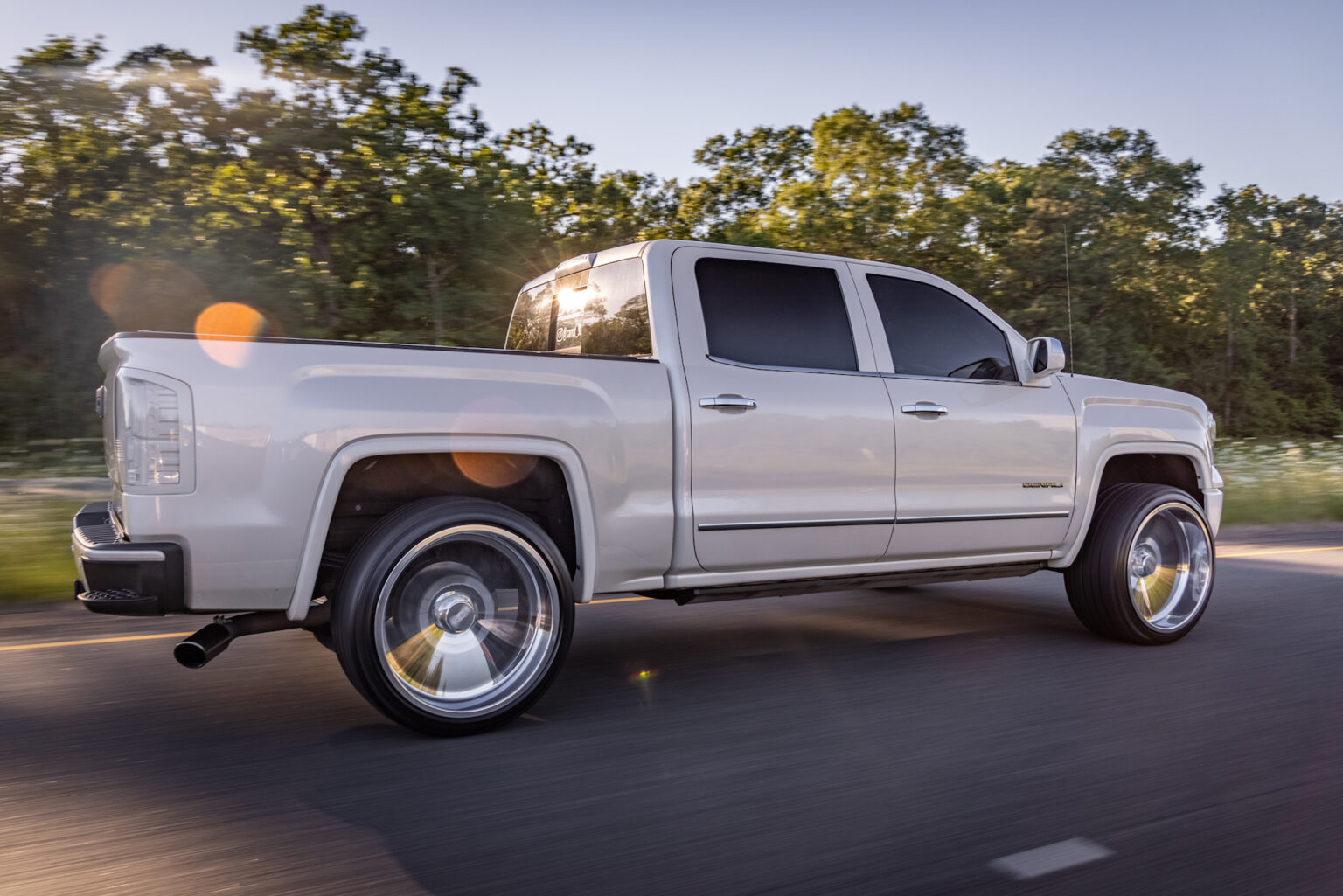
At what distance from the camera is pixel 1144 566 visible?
6078 mm

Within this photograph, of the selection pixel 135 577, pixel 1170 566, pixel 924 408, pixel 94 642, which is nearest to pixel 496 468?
pixel 135 577

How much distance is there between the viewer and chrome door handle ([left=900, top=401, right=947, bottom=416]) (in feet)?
17.4

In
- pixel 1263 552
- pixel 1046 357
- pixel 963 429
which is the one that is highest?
pixel 1046 357

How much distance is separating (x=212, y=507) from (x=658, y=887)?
2018mm

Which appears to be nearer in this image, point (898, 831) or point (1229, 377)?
point (898, 831)

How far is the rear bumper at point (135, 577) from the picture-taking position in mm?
3713

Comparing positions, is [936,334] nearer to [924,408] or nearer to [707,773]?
[924,408]

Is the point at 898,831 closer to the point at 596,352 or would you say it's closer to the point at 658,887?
the point at 658,887

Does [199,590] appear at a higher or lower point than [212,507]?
lower

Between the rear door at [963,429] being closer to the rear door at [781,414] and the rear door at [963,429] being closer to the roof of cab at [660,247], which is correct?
the rear door at [781,414]

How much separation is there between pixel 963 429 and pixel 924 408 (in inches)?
11.0

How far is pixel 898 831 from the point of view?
10.7ft

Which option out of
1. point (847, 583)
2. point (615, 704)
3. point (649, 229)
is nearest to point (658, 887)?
point (615, 704)

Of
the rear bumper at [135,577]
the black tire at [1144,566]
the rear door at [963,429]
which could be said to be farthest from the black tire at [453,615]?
the black tire at [1144,566]
